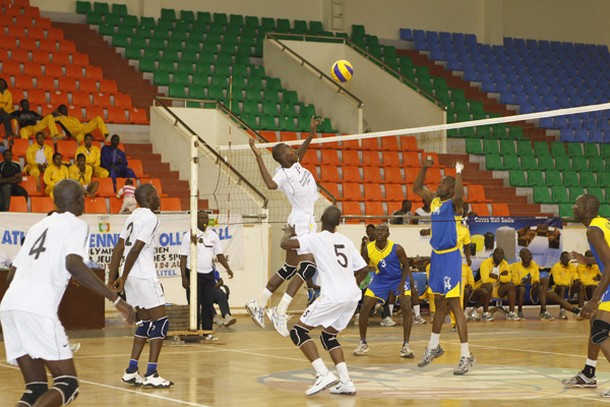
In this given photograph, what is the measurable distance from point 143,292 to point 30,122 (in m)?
12.9

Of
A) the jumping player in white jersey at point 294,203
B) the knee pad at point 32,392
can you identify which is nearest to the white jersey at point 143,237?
the jumping player in white jersey at point 294,203

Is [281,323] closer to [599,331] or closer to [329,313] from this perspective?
[329,313]

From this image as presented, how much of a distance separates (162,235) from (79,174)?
2.24m

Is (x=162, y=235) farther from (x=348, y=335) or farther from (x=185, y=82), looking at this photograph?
(x=185, y=82)

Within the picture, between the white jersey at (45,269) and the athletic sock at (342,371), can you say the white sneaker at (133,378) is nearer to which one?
the athletic sock at (342,371)

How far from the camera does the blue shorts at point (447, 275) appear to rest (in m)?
12.1

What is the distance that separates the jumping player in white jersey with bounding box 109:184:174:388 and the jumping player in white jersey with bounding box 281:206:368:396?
154 centimetres

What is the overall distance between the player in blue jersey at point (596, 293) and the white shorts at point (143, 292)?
4423 millimetres

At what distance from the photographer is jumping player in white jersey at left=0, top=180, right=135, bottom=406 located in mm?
6855

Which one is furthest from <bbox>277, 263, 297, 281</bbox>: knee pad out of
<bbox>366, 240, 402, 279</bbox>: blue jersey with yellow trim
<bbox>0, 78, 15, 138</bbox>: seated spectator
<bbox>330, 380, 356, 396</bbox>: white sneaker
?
<bbox>0, 78, 15, 138</bbox>: seated spectator

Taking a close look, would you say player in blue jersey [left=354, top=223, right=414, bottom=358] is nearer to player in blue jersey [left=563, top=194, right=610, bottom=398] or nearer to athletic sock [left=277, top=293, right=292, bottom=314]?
athletic sock [left=277, top=293, right=292, bottom=314]

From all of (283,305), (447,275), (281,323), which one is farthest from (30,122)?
(447,275)

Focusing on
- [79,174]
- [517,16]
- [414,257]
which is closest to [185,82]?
[79,174]

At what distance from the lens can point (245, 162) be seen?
24500mm
